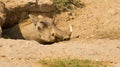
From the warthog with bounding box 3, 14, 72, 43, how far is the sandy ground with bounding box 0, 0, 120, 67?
1.13 ft

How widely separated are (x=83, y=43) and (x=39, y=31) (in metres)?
1.36

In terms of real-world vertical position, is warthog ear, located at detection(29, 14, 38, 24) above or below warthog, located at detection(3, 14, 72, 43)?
above

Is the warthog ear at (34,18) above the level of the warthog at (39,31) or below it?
above

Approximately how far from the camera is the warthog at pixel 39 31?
9.67 metres

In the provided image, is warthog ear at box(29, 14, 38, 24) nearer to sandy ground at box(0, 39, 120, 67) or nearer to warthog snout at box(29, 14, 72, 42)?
warthog snout at box(29, 14, 72, 42)

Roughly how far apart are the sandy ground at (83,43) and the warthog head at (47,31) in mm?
287

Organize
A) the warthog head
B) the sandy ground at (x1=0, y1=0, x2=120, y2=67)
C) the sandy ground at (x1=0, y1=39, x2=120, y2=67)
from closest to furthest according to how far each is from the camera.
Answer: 1. the sandy ground at (x1=0, y1=39, x2=120, y2=67)
2. the sandy ground at (x1=0, y1=0, x2=120, y2=67)
3. the warthog head

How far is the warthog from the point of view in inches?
381

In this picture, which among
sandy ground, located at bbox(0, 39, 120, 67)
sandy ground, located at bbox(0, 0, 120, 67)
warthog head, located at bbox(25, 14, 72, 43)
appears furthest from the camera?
warthog head, located at bbox(25, 14, 72, 43)

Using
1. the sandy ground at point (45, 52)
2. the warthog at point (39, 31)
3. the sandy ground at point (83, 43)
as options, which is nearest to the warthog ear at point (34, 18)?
the warthog at point (39, 31)

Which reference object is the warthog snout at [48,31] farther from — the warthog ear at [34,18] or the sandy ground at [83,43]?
the sandy ground at [83,43]

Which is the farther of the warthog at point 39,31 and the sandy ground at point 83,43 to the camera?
the warthog at point 39,31

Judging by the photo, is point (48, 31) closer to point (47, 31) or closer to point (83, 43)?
point (47, 31)

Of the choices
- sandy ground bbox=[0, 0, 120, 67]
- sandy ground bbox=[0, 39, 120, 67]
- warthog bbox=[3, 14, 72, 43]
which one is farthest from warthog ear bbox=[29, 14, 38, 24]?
sandy ground bbox=[0, 39, 120, 67]
